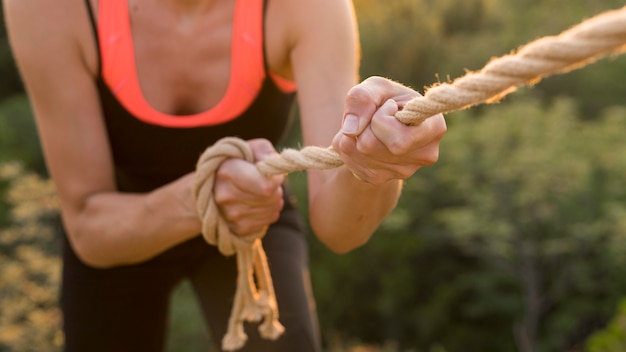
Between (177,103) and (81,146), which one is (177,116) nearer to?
(177,103)

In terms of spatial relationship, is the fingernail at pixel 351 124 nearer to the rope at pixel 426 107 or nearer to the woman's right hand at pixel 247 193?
the rope at pixel 426 107

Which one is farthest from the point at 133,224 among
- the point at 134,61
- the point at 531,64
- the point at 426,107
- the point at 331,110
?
the point at 531,64

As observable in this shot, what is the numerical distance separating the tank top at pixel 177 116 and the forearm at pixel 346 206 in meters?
0.18

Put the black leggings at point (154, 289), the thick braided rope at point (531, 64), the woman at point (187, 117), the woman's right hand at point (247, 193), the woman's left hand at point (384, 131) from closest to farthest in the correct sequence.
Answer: the thick braided rope at point (531, 64)
the woman's left hand at point (384, 131)
the woman's right hand at point (247, 193)
the woman at point (187, 117)
the black leggings at point (154, 289)

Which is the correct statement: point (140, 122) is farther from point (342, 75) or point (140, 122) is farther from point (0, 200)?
point (0, 200)

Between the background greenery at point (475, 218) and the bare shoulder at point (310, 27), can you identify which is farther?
the background greenery at point (475, 218)

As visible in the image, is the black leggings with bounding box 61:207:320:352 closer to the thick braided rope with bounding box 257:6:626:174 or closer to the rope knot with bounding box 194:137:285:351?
the rope knot with bounding box 194:137:285:351

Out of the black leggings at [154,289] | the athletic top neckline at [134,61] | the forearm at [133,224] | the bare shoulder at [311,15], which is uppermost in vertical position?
the bare shoulder at [311,15]

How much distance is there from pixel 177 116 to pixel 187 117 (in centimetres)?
2

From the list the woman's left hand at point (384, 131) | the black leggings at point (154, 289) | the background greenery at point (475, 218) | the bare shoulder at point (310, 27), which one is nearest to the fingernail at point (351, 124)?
the woman's left hand at point (384, 131)

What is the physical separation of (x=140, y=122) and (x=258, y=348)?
0.45 m

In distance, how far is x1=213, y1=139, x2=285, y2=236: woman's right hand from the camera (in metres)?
1.23

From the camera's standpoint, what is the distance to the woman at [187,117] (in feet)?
4.39

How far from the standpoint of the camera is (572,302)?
27.0 feet
